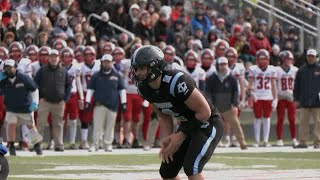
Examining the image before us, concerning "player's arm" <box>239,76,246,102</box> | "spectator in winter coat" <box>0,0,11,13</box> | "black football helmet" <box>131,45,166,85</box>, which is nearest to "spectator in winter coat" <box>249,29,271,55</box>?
"player's arm" <box>239,76,246,102</box>

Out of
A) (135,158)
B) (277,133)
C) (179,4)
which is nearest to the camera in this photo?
A: (135,158)

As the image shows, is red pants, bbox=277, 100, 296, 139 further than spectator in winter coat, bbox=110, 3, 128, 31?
No

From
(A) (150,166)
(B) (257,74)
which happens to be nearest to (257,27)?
(B) (257,74)

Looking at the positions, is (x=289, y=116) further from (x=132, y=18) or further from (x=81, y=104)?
(x=132, y=18)

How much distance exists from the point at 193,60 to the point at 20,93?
188 inches

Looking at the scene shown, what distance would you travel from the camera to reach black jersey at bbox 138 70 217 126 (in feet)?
33.1

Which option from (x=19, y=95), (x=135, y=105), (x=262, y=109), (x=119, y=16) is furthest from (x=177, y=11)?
(x=19, y=95)

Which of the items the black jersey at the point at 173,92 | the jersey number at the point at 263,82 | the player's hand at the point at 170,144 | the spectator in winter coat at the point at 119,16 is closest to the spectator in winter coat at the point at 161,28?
the spectator in winter coat at the point at 119,16

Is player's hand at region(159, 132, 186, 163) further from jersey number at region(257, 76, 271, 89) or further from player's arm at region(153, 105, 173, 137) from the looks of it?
jersey number at region(257, 76, 271, 89)

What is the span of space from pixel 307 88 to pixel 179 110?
45.6 ft

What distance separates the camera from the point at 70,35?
2553cm

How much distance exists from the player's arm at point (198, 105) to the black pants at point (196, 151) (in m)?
0.21

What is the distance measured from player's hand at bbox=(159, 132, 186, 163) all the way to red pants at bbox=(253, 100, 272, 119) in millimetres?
14610

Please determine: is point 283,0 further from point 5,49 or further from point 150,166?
point 150,166
